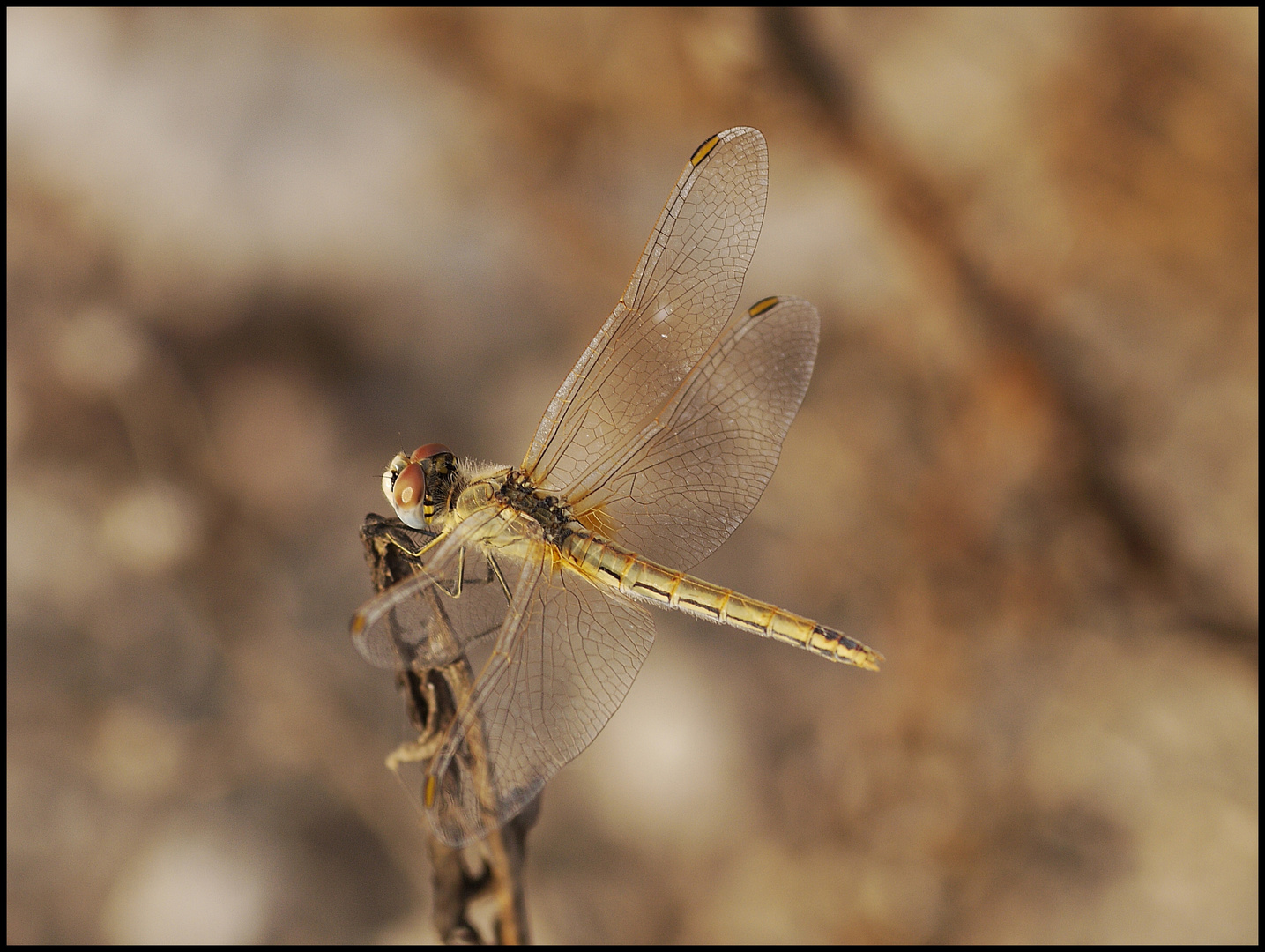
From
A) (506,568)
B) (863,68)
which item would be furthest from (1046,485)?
(506,568)

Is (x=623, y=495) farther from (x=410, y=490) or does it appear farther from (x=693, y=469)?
(x=410, y=490)

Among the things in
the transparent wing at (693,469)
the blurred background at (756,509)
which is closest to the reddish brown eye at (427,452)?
the transparent wing at (693,469)

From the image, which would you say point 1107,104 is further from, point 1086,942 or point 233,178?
point 233,178

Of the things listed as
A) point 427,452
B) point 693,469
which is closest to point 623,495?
point 693,469

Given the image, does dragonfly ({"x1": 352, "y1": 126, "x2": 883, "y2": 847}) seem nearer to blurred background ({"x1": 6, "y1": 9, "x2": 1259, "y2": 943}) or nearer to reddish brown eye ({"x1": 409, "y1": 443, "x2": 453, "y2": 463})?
reddish brown eye ({"x1": 409, "y1": 443, "x2": 453, "y2": 463})

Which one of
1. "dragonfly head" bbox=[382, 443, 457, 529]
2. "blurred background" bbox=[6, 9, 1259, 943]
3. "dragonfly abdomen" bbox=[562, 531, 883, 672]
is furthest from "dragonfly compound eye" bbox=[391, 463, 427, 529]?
"blurred background" bbox=[6, 9, 1259, 943]

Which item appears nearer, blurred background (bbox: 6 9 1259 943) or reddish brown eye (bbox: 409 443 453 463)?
reddish brown eye (bbox: 409 443 453 463)
